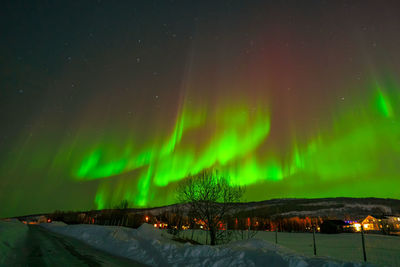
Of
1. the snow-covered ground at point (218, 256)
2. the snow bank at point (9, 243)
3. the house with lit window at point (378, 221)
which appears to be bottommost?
the snow bank at point (9, 243)

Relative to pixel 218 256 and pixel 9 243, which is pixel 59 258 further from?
pixel 218 256

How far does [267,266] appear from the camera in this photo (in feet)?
26.6

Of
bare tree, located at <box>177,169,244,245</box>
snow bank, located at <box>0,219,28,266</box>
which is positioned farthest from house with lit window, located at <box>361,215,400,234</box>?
snow bank, located at <box>0,219,28,266</box>

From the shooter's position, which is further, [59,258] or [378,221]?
[378,221]

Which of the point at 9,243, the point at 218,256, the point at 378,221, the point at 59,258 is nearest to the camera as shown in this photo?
the point at 218,256

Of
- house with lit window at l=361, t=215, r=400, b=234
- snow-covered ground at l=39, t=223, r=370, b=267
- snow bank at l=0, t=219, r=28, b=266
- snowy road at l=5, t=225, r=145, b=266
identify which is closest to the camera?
snow-covered ground at l=39, t=223, r=370, b=267

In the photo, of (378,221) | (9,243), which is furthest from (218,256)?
(378,221)

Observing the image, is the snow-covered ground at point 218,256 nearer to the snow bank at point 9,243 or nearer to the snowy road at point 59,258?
the snowy road at point 59,258

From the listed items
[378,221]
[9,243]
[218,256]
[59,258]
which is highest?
[378,221]

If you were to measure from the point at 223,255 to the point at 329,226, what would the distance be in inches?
2130

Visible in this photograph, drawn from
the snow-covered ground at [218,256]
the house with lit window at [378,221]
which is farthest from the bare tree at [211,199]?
the house with lit window at [378,221]

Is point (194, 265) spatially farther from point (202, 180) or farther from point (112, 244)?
point (202, 180)

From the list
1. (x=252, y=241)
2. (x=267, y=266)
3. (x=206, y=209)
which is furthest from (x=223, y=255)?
(x=206, y=209)

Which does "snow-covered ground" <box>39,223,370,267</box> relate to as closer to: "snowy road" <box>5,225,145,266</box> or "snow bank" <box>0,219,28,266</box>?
"snowy road" <box>5,225,145,266</box>
